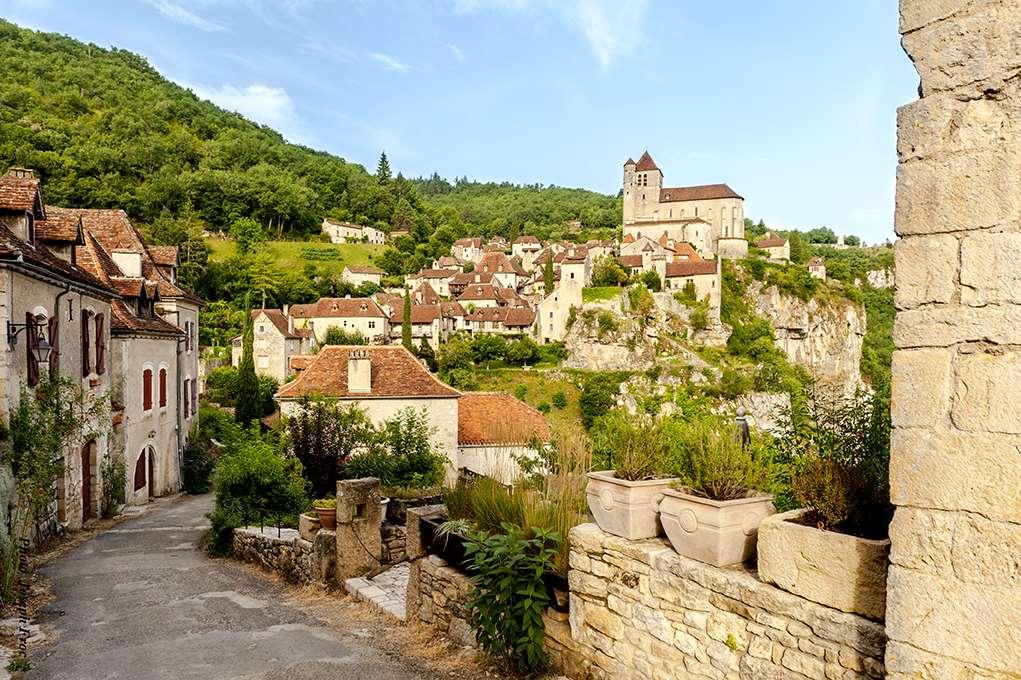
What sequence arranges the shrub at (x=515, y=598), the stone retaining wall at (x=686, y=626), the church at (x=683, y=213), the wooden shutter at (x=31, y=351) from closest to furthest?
the stone retaining wall at (x=686, y=626)
the shrub at (x=515, y=598)
the wooden shutter at (x=31, y=351)
the church at (x=683, y=213)

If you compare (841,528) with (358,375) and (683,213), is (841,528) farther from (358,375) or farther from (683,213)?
(683,213)

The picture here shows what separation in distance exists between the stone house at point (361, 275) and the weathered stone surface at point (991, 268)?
86210mm

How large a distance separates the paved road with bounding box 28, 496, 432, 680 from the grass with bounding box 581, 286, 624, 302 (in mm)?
59506

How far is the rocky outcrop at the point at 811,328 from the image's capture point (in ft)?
263

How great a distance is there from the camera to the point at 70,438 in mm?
14000

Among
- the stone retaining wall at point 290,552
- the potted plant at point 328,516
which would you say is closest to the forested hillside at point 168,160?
the stone retaining wall at point 290,552

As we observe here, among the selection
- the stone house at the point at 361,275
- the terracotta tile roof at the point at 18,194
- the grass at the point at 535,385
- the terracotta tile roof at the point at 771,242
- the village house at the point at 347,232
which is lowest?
the grass at the point at 535,385

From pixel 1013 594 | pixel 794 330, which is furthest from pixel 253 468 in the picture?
pixel 794 330

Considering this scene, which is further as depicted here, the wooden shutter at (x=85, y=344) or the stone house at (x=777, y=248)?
the stone house at (x=777, y=248)

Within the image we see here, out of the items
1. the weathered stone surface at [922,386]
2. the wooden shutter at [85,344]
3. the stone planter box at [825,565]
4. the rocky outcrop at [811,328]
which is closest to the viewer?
the weathered stone surface at [922,386]

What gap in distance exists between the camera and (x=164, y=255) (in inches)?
1081

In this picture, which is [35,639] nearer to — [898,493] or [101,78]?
[898,493]

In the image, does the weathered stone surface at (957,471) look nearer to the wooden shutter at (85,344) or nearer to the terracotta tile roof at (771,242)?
the wooden shutter at (85,344)

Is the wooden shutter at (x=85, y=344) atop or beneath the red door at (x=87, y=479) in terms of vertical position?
atop
